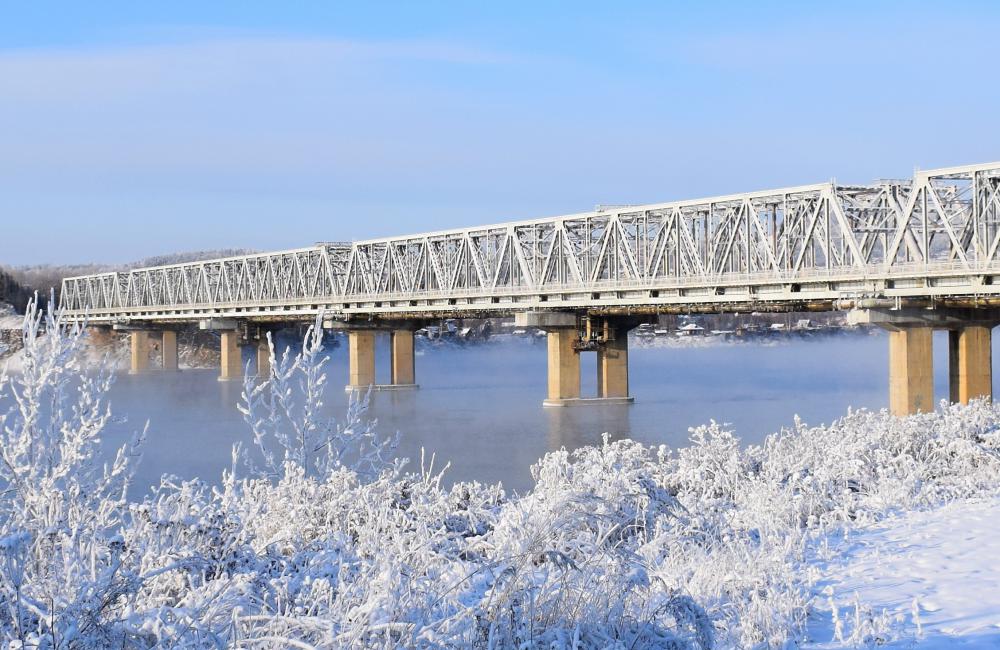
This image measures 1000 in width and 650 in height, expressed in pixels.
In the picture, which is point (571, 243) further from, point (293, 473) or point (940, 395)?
point (293, 473)

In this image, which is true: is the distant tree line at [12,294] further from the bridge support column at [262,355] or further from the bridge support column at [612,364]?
the bridge support column at [612,364]

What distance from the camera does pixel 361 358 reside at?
69000 mm

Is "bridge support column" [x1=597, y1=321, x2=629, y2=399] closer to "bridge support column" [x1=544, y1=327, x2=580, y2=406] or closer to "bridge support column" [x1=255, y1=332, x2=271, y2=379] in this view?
"bridge support column" [x1=544, y1=327, x2=580, y2=406]

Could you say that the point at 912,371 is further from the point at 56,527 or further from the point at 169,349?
the point at 169,349

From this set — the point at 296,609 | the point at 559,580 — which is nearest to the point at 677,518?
the point at 559,580

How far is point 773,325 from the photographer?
452ft

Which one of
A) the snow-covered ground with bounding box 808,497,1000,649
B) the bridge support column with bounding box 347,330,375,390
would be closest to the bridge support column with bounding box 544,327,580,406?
the bridge support column with bounding box 347,330,375,390

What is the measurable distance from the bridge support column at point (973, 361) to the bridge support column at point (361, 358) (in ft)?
114

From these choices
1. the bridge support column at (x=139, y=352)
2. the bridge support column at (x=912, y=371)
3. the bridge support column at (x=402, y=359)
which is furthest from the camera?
the bridge support column at (x=139, y=352)

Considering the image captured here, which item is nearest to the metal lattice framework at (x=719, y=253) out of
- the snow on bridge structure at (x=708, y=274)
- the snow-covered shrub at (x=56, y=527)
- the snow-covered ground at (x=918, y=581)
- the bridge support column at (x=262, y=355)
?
the snow on bridge structure at (x=708, y=274)

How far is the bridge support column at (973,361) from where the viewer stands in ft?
135

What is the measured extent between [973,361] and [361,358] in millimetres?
37771

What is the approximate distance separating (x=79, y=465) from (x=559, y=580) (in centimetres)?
311

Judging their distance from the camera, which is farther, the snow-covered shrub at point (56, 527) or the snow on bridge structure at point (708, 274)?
the snow on bridge structure at point (708, 274)
